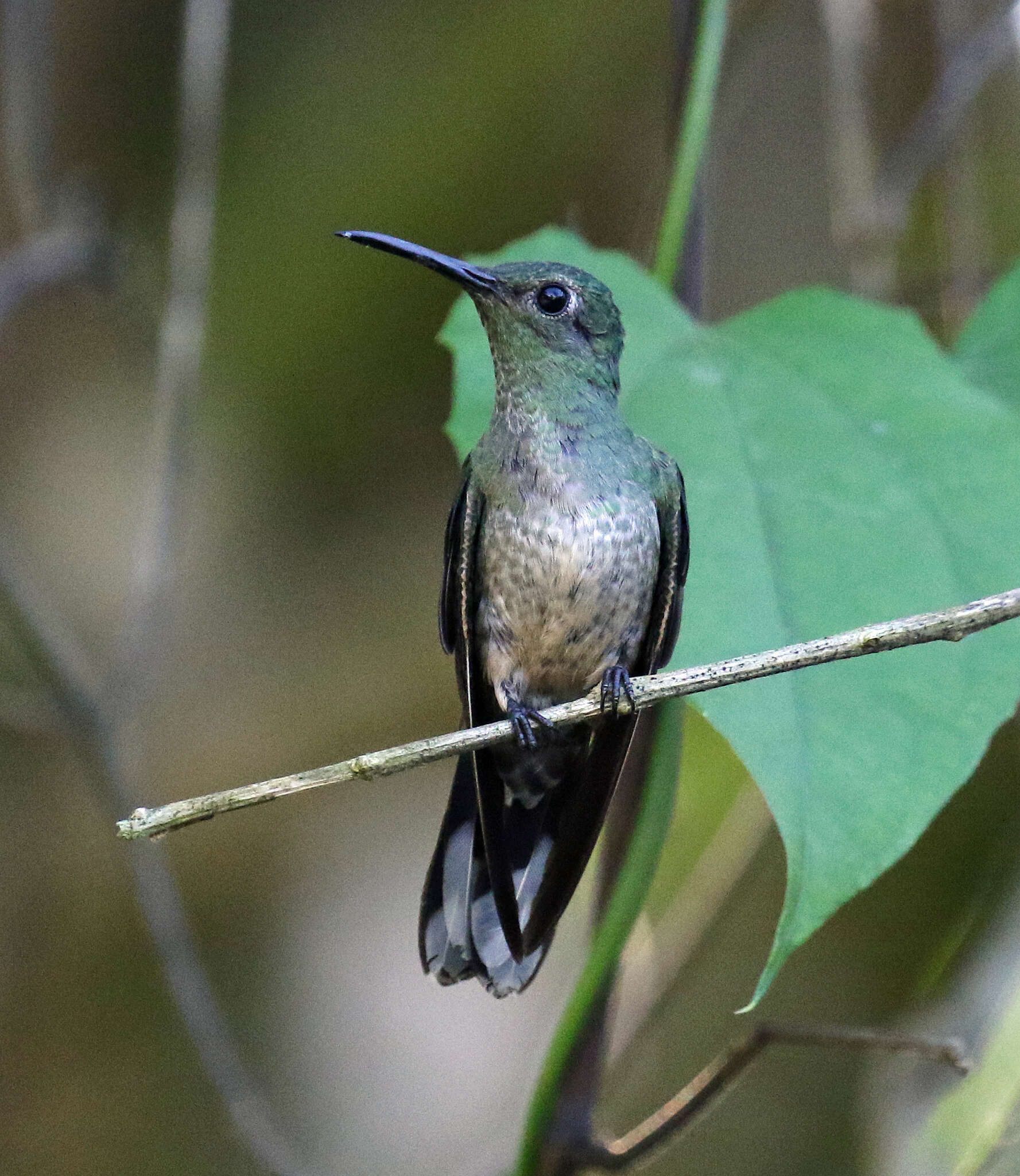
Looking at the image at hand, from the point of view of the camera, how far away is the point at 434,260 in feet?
5.32

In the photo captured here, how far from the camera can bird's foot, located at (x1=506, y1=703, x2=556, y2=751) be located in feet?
5.22

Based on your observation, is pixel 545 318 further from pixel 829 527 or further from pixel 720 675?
pixel 720 675

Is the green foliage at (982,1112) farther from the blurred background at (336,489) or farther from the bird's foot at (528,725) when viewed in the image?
the bird's foot at (528,725)

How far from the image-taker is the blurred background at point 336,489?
306 cm

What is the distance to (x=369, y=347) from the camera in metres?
3.40

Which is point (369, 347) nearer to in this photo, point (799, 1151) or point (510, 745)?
point (510, 745)

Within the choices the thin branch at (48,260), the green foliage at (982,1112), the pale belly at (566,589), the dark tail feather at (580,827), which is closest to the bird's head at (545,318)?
the pale belly at (566,589)

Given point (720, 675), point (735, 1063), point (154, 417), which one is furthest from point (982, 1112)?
point (154, 417)

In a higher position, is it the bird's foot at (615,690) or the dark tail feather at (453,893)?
the bird's foot at (615,690)

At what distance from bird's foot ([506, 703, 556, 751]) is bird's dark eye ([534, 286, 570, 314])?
1.87ft

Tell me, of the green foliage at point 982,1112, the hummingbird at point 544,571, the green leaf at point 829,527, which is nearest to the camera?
the green leaf at point 829,527

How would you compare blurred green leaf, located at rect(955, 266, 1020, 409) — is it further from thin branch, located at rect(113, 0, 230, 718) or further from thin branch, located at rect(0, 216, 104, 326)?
thin branch, located at rect(0, 216, 104, 326)

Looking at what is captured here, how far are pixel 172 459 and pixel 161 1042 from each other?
5.09 ft

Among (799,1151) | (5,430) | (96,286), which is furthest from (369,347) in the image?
(799,1151)
